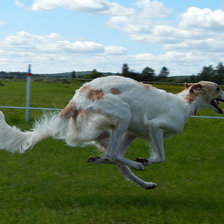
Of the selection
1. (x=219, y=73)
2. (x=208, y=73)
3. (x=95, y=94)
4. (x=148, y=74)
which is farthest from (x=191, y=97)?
(x=219, y=73)

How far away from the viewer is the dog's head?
590 cm

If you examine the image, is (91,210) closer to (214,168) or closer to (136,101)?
(136,101)

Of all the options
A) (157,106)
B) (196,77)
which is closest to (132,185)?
(157,106)

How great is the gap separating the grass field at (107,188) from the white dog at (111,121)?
428 millimetres

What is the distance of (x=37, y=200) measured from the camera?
4957 mm

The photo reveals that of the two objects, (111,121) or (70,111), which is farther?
(70,111)

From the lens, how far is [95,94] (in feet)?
17.2

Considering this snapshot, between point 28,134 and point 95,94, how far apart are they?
1016 millimetres

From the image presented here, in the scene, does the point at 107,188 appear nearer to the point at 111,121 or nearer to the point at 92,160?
the point at 92,160

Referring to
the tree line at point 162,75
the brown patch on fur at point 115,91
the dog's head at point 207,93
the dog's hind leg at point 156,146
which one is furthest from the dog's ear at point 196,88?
the tree line at point 162,75

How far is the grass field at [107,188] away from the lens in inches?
176

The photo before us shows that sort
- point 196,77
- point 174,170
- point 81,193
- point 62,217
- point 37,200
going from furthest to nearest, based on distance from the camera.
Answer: point 196,77 → point 174,170 → point 81,193 → point 37,200 → point 62,217

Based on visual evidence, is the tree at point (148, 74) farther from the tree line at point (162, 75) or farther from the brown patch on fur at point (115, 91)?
the brown patch on fur at point (115, 91)

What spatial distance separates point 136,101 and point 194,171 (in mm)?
1900
